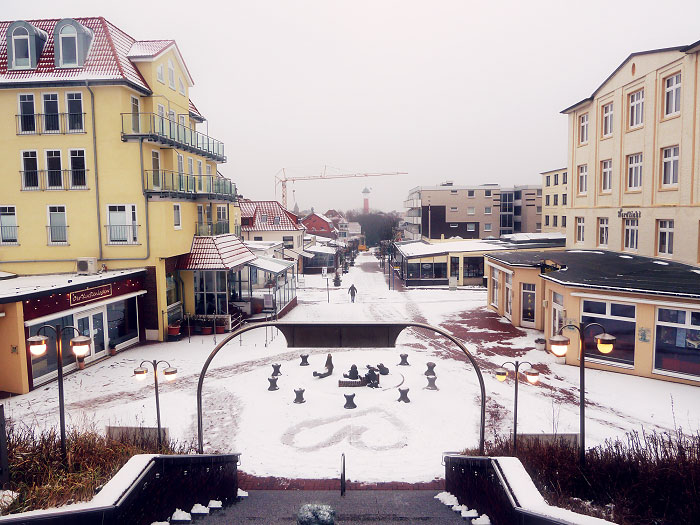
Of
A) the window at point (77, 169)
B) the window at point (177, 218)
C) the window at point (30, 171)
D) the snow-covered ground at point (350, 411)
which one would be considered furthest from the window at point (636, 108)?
the window at point (30, 171)

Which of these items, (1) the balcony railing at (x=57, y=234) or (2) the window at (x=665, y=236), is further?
(1) the balcony railing at (x=57, y=234)

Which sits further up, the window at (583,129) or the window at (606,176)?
the window at (583,129)

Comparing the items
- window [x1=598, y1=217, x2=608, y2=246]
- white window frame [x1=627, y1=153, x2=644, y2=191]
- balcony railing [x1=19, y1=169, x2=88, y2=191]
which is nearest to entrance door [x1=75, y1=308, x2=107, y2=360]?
balcony railing [x1=19, y1=169, x2=88, y2=191]

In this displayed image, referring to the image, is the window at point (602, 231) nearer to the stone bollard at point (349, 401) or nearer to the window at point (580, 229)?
the window at point (580, 229)

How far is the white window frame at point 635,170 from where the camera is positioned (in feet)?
77.7

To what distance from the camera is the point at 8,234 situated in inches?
867

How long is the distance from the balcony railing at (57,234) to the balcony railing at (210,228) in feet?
20.5

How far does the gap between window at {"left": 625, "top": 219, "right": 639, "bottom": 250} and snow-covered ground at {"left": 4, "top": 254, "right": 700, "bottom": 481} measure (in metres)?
7.87

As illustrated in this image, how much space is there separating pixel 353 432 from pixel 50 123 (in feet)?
62.5

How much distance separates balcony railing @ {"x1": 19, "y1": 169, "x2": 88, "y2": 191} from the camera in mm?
21672

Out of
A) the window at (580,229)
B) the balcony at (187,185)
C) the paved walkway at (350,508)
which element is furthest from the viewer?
the window at (580,229)

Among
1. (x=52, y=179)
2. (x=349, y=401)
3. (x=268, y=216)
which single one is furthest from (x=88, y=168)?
(x=268, y=216)

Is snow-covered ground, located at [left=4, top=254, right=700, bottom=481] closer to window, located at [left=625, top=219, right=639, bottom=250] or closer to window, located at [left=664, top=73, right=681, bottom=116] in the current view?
window, located at [left=625, top=219, right=639, bottom=250]

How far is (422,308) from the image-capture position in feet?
102
